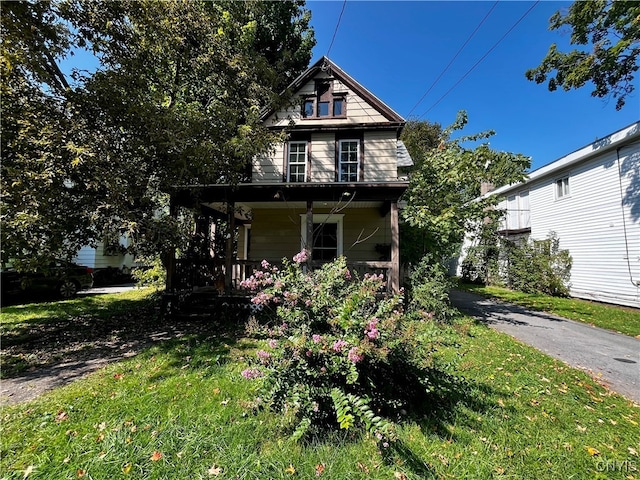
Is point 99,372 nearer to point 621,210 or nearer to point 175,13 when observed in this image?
point 175,13

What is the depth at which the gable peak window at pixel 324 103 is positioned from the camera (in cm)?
1014

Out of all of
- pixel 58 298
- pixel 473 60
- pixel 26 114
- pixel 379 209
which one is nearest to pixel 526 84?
pixel 473 60

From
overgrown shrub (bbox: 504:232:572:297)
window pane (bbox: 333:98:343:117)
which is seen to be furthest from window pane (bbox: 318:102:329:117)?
overgrown shrub (bbox: 504:232:572:297)

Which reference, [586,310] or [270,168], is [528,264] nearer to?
[586,310]

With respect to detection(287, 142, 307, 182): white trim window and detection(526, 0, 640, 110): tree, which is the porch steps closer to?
detection(287, 142, 307, 182): white trim window

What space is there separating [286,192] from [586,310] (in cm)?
1090

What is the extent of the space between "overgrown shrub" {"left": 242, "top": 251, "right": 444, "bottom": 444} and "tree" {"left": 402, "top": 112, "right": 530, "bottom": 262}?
646 cm

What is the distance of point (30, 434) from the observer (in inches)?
111

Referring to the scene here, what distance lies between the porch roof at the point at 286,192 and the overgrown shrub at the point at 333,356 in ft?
15.8

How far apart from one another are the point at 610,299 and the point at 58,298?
69.0 ft

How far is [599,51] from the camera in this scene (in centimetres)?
1050

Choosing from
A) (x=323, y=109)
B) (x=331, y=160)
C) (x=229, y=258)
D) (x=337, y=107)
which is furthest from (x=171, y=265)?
(x=337, y=107)

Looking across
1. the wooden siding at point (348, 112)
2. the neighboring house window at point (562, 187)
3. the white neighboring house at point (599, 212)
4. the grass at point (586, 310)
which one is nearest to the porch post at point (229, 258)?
the wooden siding at point (348, 112)

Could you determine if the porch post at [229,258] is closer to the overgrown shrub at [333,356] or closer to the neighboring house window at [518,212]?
the overgrown shrub at [333,356]
